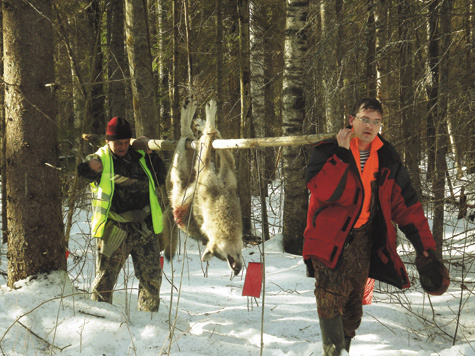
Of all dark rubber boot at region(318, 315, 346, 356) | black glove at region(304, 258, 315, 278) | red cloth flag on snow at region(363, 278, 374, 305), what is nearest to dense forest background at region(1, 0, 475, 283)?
black glove at region(304, 258, 315, 278)

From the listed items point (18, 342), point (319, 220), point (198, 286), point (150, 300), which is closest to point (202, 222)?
point (319, 220)

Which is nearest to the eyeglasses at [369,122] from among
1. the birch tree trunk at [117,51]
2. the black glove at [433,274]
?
the black glove at [433,274]

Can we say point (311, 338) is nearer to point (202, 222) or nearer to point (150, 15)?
point (202, 222)

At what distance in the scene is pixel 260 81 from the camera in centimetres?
1179

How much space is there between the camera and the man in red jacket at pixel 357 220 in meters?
3.30

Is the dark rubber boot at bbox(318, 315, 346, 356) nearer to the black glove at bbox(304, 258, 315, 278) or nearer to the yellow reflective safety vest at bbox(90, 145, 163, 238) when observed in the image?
the black glove at bbox(304, 258, 315, 278)

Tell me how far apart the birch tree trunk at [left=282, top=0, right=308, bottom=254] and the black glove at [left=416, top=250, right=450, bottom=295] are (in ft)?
15.6

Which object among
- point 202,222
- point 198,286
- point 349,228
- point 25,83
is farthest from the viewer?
point 198,286

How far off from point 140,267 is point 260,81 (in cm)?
801

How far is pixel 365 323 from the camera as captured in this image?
4.88 m

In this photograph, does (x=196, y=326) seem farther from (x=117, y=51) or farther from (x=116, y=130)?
(x=117, y=51)

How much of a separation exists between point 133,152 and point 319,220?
233 cm

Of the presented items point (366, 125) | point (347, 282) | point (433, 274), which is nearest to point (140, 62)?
point (366, 125)

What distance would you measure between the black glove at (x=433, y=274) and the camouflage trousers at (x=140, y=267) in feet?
8.57
